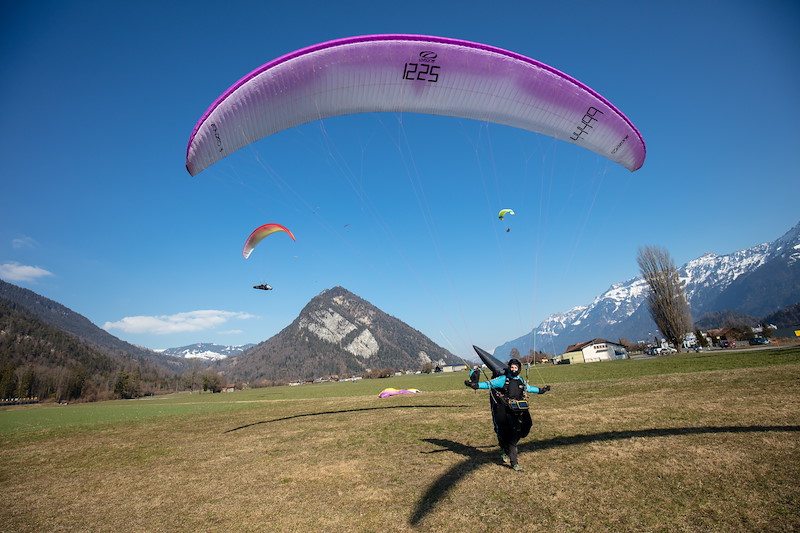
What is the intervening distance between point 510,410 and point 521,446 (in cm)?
170

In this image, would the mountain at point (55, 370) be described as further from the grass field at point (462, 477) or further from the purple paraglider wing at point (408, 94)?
the purple paraglider wing at point (408, 94)

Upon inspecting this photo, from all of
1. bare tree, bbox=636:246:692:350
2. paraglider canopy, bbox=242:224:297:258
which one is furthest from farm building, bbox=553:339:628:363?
paraglider canopy, bbox=242:224:297:258

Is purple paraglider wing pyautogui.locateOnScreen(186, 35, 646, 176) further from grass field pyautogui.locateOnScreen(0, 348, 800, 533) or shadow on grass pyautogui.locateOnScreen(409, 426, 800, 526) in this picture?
grass field pyautogui.locateOnScreen(0, 348, 800, 533)

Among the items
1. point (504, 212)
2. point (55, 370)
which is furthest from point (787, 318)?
point (55, 370)

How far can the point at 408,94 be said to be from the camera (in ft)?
27.9

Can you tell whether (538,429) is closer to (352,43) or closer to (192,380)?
(352,43)

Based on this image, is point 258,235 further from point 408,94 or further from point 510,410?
point 510,410

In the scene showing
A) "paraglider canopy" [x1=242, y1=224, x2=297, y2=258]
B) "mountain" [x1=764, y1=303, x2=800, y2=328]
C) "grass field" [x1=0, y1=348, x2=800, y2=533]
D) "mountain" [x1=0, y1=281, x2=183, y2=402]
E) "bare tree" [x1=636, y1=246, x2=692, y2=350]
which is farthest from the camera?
"mountain" [x1=764, y1=303, x2=800, y2=328]

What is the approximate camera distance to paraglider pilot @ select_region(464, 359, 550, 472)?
6.02m

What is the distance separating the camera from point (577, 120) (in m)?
8.77

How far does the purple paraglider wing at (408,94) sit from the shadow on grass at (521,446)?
22.7ft

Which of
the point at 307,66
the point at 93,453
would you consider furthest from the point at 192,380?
the point at 307,66

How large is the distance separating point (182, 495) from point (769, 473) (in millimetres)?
8814

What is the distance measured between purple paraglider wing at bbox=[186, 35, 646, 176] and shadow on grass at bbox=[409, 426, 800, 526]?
6906mm
